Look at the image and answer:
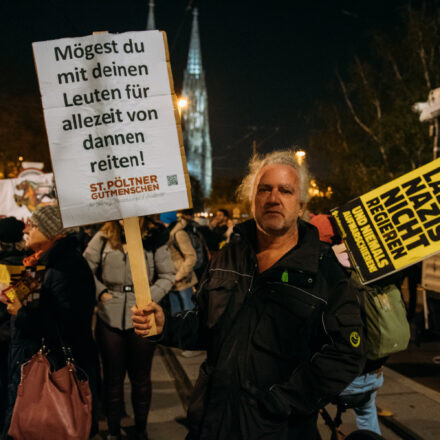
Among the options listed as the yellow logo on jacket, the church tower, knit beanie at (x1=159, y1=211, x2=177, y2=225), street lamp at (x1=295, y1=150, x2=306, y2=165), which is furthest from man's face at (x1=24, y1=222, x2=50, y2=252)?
the church tower

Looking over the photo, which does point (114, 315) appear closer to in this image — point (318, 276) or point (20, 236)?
point (20, 236)

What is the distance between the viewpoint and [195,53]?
14612 cm

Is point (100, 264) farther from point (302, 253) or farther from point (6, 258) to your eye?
point (302, 253)

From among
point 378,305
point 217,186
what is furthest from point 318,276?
point 217,186

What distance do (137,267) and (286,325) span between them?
28.4 inches

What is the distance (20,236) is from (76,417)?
2132 mm

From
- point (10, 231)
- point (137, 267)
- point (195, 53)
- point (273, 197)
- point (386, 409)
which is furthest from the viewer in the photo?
point (195, 53)

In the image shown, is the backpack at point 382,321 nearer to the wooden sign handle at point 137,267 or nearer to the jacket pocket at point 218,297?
the jacket pocket at point 218,297

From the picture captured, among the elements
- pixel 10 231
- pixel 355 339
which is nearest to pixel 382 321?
pixel 355 339

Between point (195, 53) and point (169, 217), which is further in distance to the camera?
point (195, 53)

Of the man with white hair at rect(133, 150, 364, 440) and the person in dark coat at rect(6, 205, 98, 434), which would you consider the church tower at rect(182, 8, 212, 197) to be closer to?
the person in dark coat at rect(6, 205, 98, 434)

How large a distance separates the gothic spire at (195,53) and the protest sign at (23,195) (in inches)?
5883

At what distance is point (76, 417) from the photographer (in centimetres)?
246

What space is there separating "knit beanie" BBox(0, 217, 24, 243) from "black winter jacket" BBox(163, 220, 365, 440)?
2829 mm
